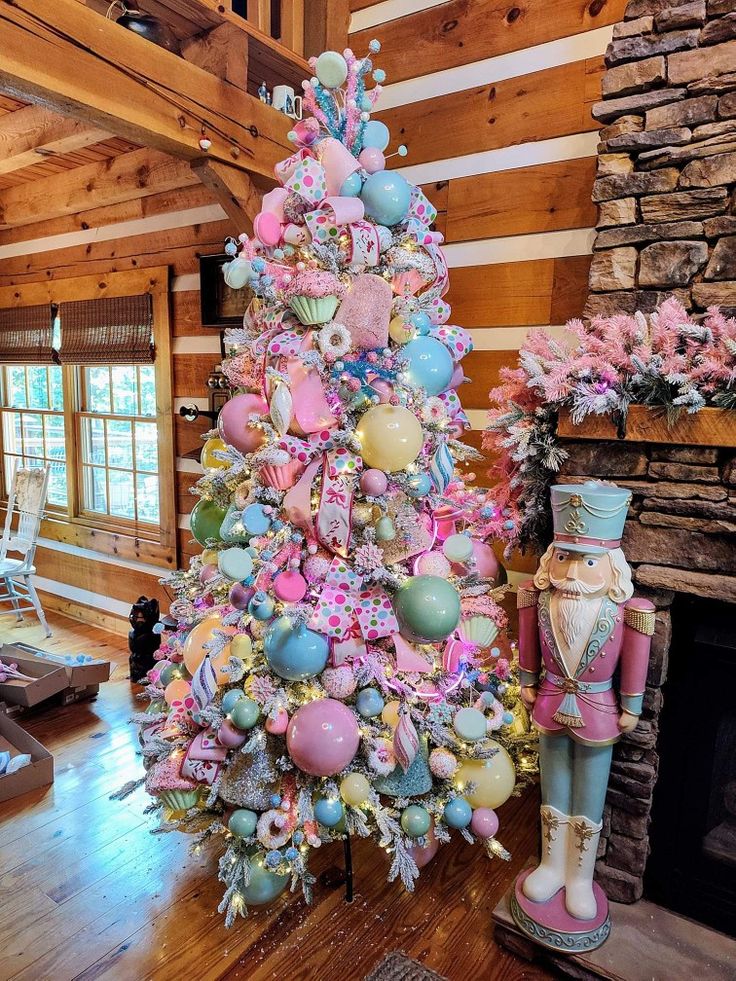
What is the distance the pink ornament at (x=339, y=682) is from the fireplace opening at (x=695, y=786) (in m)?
0.78

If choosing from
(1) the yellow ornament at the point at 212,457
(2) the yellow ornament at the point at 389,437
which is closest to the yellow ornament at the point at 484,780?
(2) the yellow ornament at the point at 389,437

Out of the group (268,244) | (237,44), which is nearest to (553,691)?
(268,244)

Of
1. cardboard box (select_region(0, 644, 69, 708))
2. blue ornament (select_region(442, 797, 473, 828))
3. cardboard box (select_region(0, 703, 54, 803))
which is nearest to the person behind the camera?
blue ornament (select_region(442, 797, 473, 828))

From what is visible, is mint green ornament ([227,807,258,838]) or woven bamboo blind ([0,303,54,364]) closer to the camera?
mint green ornament ([227,807,258,838])

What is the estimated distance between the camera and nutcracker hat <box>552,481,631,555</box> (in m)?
1.33

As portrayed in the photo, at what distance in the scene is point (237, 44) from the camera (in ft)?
7.09

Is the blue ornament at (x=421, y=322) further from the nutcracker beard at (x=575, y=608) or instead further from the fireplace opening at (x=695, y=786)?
the fireplace opening at (x=695, y=786)

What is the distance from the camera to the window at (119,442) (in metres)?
3.64

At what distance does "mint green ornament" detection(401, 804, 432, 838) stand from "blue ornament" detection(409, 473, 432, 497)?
0.79 m

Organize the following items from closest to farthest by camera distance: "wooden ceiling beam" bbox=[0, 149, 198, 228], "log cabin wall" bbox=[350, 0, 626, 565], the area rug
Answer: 1. the area rug
2. "log cabin wall" bbox=[350, 0, 626, 565]
3. "wooden ceiling beam" bbox=[0, 149, 198, 228]

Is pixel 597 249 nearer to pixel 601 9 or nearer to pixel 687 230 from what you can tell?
pixel 687 230

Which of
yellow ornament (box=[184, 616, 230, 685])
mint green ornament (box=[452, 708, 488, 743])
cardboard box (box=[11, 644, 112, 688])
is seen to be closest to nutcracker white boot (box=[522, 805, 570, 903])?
mint green ornament (box=[452, 708, 488, 743])

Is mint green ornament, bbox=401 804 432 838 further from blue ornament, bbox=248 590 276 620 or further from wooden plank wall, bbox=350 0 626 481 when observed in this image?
wooden plank wall, bbox=350 0 626 481

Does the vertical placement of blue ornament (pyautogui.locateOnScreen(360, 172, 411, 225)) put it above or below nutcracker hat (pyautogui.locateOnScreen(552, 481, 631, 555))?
above
